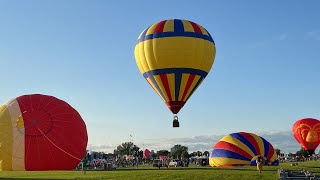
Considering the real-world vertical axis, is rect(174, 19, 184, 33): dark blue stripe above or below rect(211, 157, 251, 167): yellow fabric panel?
above

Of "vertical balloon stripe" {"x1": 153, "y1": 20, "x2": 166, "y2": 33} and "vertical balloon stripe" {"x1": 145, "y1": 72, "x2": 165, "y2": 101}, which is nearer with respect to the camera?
"vertical balloon stripe" {"x1": 153, "y1": 20, "x2": 166, "y2": 33}

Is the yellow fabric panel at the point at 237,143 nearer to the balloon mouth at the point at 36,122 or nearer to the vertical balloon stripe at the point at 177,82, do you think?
the vertical balloon stripe at the point at 177,82

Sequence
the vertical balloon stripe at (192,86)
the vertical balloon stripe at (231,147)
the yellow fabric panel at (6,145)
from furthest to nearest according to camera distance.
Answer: the vertical balloon stripe at (231,147)
the vertical balloon stripe at (192,86)
the yellow fabric panel at (6,145)

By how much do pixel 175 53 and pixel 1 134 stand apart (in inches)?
608

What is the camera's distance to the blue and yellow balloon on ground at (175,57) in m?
35.5

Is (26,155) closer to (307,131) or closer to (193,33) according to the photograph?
(193,33)

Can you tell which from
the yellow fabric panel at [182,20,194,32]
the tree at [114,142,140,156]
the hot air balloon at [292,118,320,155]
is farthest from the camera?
the tree at [114,142,140,156]

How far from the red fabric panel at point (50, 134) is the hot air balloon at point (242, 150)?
14372mm

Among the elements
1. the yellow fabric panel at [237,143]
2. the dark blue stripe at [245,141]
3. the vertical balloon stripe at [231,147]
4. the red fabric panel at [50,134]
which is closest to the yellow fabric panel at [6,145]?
the red fabric panel at [50,134]

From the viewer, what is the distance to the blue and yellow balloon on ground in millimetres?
35469

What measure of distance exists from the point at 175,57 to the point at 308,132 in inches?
1447

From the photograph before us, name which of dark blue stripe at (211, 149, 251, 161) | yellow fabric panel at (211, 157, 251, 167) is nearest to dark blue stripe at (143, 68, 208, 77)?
dark blue stripe at (211, 149, 251, 161)

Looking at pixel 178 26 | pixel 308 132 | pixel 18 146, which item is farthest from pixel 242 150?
pixel 308 132

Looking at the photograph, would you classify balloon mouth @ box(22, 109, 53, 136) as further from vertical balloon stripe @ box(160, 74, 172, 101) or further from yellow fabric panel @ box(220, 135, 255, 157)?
yellow fabric panel @ box(220, 135, 255, 157)
